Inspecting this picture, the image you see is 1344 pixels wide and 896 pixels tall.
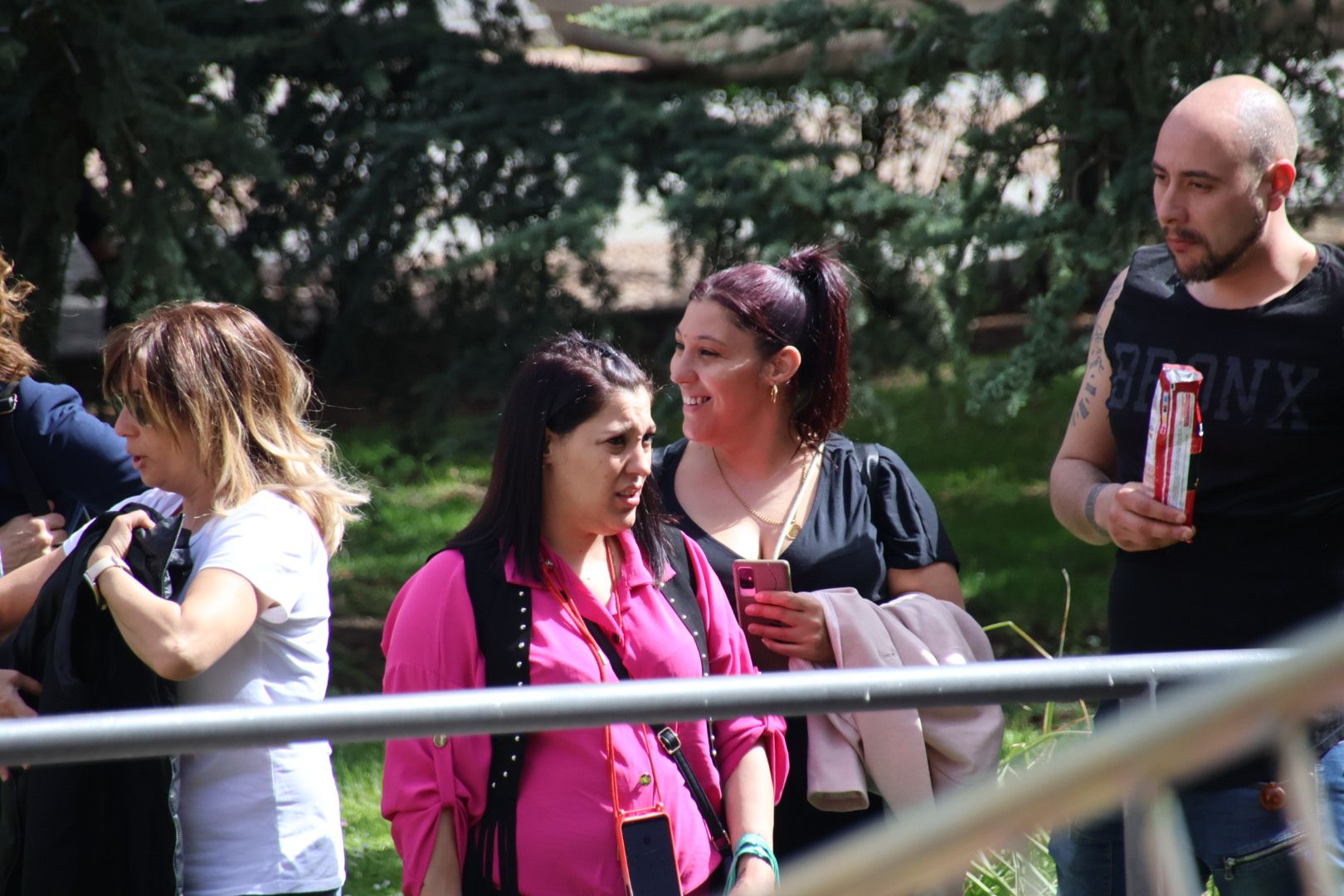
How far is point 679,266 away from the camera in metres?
6.90

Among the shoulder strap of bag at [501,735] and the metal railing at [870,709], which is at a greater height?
the metal railing at [870,709]

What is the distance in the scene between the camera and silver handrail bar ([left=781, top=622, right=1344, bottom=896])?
95cm

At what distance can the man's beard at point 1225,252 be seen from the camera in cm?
276

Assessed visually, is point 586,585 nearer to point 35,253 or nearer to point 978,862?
point 978,862

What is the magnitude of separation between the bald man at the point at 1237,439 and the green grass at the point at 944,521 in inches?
55.0

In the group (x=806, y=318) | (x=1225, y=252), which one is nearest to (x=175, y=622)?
(x=806, y=318)

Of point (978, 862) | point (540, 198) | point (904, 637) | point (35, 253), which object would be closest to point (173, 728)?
point (904, 637)

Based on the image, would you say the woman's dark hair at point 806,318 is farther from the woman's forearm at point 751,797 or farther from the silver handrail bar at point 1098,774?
the silver handrail bar at point 1098,774

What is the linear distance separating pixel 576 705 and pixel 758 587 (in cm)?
111

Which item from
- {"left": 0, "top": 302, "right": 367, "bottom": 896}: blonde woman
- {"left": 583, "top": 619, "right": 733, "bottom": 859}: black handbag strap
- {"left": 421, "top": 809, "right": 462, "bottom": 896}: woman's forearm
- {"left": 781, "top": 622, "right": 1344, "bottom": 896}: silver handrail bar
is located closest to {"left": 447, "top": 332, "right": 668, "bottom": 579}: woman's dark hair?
{"left": 583, "top": 619, "right": 733, "bottom": 859}: black handbag strap

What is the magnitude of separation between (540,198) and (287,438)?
4157 millimetres

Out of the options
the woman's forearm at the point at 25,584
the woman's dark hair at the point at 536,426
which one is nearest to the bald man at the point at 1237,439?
the woman's dark hair at the point at 536,426

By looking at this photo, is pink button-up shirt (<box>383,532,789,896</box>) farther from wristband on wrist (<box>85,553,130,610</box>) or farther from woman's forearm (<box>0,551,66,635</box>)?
woman's forearm (<box>0,551,66,635</box>)

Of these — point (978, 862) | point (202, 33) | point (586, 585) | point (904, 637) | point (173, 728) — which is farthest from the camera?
point (202, 33)
